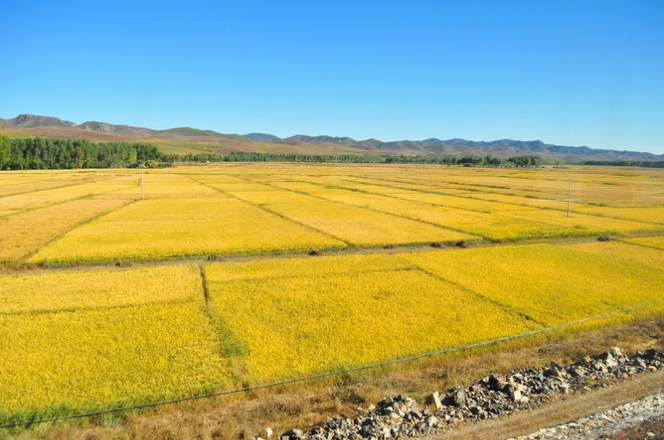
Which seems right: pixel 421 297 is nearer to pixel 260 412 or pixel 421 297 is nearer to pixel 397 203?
pixel 260 412

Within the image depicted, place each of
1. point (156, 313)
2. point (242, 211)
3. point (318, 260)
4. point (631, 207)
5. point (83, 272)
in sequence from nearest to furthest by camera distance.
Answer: point (156, 313), point (83, 272), point (318, 260), point (242, 211), point (631, 207)

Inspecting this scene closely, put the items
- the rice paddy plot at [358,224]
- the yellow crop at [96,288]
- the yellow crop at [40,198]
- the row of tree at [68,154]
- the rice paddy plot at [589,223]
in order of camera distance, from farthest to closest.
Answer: the row of tree at [68,154]
the yellow crop at [40,198]
the rice paddy plot at [589,223]
the rice paddy plot at [358,224]
the yellow crop at [96,288]

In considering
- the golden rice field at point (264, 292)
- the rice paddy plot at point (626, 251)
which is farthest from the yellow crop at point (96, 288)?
the rice paddy plot at point (626, 251)

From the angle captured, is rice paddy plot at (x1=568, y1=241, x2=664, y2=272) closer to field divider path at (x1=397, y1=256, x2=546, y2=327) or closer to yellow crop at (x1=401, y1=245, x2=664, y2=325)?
Result: yellow crop at (x1=401, y1=245, x2=664, y2=325)

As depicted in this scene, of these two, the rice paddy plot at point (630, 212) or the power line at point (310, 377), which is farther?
the rice paddy plot at point (630, 212)

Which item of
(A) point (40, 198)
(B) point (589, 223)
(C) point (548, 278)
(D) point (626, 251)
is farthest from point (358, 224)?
(A) point (40, 198)

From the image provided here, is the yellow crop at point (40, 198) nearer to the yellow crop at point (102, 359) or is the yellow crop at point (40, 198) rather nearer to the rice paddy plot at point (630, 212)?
A: the yellow crop at point (102, 359)

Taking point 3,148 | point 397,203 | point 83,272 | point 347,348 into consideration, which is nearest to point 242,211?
point 397,203
